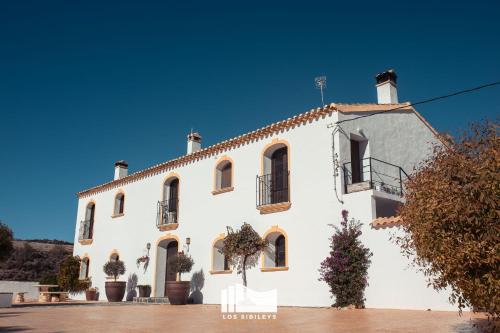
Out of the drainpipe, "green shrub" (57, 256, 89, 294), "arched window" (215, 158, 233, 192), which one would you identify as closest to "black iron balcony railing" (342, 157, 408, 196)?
the drainpipe

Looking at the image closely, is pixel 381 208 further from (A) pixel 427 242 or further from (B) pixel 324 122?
(A) pixel 427 242

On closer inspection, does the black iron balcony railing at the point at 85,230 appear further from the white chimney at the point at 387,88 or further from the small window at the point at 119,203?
the white chimney at the point at 387,88

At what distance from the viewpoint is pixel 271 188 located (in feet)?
53.9

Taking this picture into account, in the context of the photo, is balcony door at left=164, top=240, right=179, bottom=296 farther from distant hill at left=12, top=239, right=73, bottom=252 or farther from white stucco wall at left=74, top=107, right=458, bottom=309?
distant hill at left=12, top=239, right=73, bottom=252

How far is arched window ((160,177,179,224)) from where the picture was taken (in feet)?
66.7

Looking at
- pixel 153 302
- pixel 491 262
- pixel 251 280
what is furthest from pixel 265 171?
pixel 491 262

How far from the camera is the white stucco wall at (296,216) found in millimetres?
12867

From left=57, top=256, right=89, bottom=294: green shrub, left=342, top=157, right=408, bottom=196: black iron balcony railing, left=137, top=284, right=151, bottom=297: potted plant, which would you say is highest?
→ left=342, top=157, right=408, bottom=196: black iron balcony railing

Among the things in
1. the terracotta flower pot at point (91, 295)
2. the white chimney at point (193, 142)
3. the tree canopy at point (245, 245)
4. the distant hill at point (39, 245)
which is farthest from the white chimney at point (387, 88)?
the distant hill at point (39, 245)

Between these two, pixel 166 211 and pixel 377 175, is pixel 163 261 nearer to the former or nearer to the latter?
pixel 166 211

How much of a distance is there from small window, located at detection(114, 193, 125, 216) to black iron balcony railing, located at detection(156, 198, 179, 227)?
4096mm

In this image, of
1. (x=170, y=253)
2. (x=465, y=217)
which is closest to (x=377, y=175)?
(x=170, y=253)

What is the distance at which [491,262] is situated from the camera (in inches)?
213

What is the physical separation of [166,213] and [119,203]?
4.94 metres
